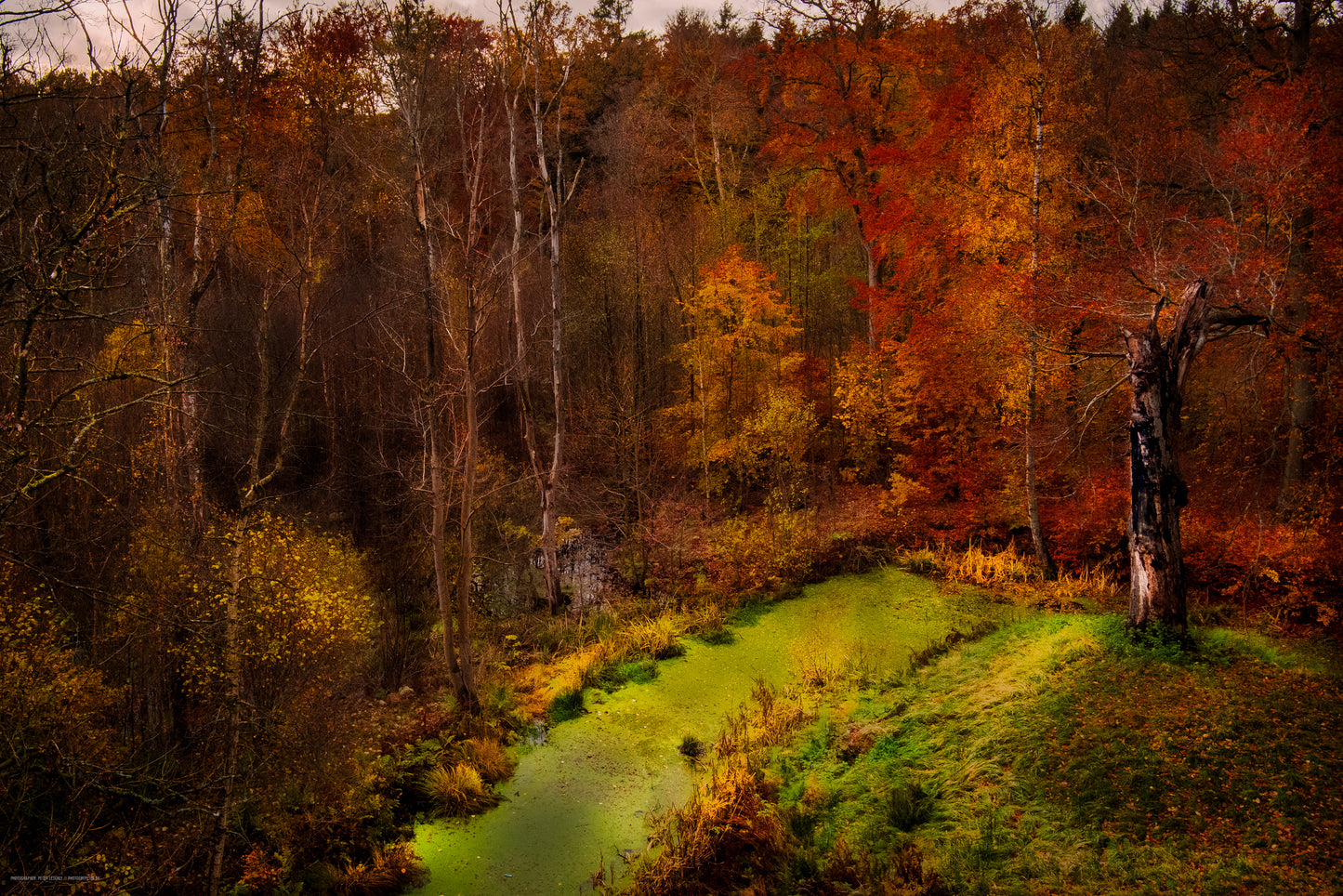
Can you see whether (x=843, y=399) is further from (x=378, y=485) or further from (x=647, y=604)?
(x=378, y=485)

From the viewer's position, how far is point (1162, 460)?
8.41 m

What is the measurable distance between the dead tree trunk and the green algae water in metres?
3.66

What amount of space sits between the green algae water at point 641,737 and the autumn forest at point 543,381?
73 cm

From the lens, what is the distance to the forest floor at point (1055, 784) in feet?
18.0

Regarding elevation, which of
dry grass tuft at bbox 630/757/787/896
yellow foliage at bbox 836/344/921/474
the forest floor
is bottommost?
dry grass tuft at bbox 630/757/787/896

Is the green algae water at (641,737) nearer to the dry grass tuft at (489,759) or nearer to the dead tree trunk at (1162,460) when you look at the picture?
the dry grass tuft at (489,759)

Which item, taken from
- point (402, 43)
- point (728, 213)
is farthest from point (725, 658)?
point (728, 213)

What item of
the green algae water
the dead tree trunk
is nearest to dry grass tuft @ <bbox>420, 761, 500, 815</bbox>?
the green algae water

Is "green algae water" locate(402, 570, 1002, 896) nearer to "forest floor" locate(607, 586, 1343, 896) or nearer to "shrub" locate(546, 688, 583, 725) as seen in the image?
"shrub" locate(546, 688, 583, 725)

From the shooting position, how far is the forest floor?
5496mm

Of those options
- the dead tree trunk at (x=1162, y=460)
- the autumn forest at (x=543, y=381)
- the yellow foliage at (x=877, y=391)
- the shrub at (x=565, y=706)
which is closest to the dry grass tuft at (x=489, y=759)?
the autumn forest at (x=543, y=381)

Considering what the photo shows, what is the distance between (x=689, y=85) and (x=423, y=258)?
19.5 meters

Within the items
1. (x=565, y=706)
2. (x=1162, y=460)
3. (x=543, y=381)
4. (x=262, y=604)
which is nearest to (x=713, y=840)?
(x=565, y=706)

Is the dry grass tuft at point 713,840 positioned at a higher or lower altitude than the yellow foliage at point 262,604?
lower
